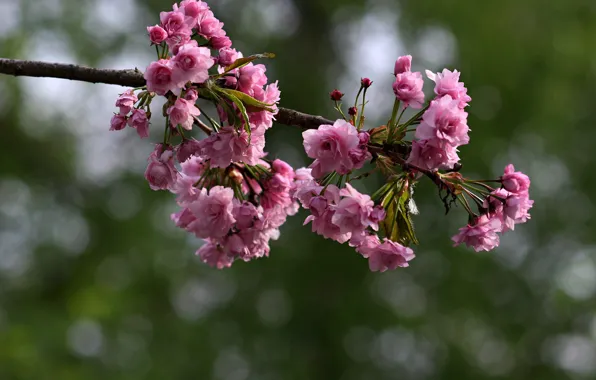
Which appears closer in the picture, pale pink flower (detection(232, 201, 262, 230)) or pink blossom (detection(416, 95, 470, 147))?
pink blossom (detection(416, 95, 470, 147))

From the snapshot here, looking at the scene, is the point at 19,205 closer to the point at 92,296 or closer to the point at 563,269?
the point at 92,296

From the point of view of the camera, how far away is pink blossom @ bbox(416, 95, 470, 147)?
5.09ft

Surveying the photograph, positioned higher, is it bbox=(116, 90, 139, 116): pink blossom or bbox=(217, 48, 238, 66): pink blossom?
bbox=(217, 48, 238, 66): pink blossom

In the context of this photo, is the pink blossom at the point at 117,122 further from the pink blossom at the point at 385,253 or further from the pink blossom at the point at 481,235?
the pink blossom at the point at 481,235

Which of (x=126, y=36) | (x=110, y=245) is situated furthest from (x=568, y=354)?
(x=126, y=36)

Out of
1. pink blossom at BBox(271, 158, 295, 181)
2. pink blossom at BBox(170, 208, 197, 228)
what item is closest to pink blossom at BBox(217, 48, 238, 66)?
pink blossom at BBox(271, 158, 295, 181)

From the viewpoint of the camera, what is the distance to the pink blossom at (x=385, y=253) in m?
1.71

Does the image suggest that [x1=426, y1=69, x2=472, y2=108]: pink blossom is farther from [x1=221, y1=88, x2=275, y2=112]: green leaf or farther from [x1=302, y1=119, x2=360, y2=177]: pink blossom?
[x1=221, y1=88, x2=275, y2=112]: green leaf

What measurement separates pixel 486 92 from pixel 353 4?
2204mm

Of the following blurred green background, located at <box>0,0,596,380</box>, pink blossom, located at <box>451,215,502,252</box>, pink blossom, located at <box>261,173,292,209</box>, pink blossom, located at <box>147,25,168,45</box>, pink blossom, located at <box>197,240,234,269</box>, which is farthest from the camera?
blurred green background, located at <box>0,0,596,380</box>

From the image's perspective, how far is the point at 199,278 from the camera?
9.12 metres

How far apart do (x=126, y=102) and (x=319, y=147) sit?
1.54 feet

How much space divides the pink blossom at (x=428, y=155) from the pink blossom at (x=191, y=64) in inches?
19.0

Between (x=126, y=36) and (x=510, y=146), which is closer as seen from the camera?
(x=510, y=146)
